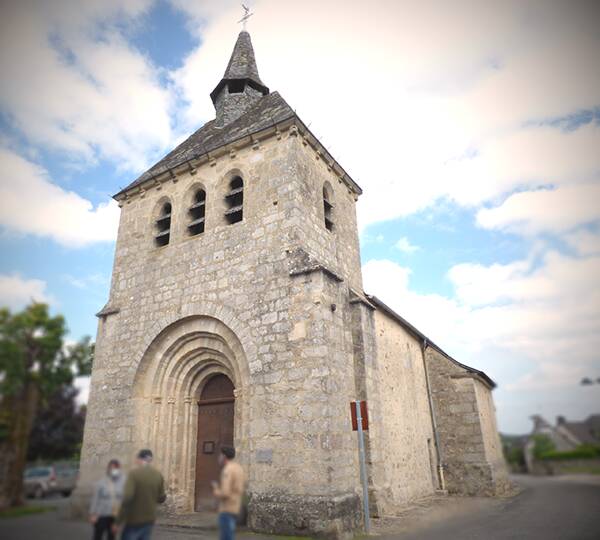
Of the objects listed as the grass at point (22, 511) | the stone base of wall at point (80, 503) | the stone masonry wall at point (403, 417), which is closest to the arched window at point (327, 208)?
the stone masonry wall at point (403, 417)

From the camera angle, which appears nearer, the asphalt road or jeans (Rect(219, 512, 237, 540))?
jeans (Rect(219, 512, 237, 540))

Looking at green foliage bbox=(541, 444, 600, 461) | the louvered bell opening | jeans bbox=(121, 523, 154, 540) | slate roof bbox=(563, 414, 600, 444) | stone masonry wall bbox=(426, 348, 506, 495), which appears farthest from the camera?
green foliage bbox=(541, 444, 600, 461)

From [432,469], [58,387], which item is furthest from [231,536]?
[432,469]

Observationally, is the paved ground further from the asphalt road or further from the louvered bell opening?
the louvered bell opening

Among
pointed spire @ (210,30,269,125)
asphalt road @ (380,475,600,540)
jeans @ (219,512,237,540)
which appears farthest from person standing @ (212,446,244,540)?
pointed spire @ (210,30,269,125)

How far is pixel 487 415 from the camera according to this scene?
15797 mm

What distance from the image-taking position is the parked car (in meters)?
3.00

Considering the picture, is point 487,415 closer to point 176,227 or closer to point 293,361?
point 293,361

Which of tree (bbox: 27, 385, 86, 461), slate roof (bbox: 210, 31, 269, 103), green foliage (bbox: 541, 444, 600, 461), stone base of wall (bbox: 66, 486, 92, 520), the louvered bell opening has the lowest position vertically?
green foliage (bbox: 541, 444, 600, 461)

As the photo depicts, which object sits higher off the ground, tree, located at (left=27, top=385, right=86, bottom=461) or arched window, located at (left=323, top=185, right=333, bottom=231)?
arched window, located at (left=323, top=185, right=333, bottom=231)

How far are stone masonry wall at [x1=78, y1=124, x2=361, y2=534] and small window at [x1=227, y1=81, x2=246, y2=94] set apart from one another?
5143 millimetres

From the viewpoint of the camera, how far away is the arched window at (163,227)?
10.6 m

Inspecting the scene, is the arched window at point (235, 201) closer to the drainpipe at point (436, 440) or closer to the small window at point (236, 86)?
the small window at point (236, 86)

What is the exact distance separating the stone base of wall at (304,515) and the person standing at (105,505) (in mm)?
3713
